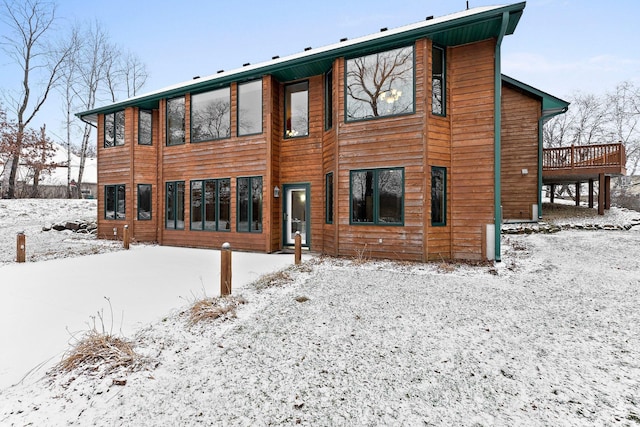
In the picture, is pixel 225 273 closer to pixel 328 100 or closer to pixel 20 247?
pixel 328 100

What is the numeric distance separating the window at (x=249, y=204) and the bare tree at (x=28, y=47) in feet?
67.9

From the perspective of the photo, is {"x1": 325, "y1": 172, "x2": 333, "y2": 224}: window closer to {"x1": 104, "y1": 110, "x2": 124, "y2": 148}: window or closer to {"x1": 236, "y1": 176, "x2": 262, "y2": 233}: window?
{"x1": 236, "y1": 176, "x2": 262, "y2": 233}: window

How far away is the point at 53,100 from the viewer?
21781mm

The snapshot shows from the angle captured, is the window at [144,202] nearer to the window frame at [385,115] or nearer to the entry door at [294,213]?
the entry door at [294,213]

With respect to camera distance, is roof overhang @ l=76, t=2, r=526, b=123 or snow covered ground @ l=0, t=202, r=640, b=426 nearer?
snow covered ground @ l=0, t=202, r=640, b=426

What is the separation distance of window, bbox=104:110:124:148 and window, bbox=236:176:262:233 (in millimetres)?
6618

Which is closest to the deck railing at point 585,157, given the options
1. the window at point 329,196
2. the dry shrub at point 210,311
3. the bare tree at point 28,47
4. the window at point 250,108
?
the window at point 329,196

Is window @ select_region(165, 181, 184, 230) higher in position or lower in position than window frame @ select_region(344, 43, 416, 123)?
lower

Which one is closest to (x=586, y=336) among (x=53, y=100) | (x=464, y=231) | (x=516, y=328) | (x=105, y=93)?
(x=516, y=328)

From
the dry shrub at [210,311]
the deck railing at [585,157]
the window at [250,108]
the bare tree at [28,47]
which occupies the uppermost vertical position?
the bare tree at [28,47]

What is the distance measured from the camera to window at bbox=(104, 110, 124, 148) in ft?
38.9

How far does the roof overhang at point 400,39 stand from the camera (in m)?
6.35

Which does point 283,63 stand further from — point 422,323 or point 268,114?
point 422,323

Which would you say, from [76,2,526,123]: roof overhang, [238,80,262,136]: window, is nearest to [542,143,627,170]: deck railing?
[76,2,526,123]: roof overhang
